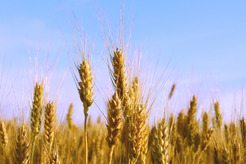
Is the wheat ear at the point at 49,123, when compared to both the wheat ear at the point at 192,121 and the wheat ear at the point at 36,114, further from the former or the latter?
the wheat ear at the point at 192,121

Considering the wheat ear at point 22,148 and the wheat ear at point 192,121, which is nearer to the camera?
the wheat ear at point 22,148

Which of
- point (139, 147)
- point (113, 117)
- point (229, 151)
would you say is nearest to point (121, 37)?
point (113, 117)

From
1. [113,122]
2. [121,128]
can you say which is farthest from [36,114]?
[113,122]

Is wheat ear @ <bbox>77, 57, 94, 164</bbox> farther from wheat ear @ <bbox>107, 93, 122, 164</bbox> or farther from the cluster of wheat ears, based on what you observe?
wheat ear @ <bbox>107, 93, 122, 164</bbox>

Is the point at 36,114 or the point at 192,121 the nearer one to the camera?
the point at 36,114

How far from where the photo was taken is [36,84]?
131 inches

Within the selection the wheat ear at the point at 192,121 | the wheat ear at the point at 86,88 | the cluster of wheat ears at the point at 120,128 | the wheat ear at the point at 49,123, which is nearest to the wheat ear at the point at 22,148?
the cluster of wheat ears at the point at 120,128

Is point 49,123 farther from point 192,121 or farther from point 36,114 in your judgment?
point 192,121

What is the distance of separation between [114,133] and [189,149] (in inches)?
125

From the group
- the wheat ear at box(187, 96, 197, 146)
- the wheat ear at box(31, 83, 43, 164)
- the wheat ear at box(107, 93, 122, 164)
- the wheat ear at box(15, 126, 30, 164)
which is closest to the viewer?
the wheat ear at box(107, 93, 122, 164)

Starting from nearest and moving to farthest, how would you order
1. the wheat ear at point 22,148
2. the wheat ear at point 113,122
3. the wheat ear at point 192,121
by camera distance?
the wheat ear at point 113,122 → the wheat ear at point 22,148 → the wheat ear at point 192,121

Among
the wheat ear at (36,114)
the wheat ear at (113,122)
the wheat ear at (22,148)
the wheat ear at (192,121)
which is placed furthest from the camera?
the wheat ear at (192,121)

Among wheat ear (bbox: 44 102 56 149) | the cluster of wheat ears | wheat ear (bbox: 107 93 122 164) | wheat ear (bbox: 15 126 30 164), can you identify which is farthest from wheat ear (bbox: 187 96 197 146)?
wheat ear (bbox: 15 126 30 164)

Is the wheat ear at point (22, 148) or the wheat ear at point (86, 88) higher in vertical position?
the wheat ear at point (86, 88)
